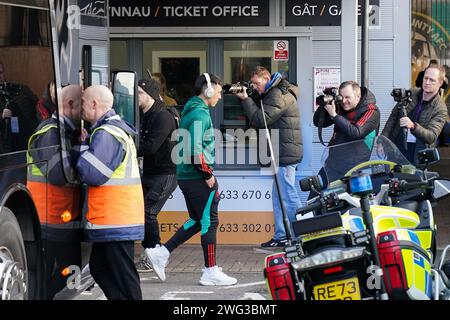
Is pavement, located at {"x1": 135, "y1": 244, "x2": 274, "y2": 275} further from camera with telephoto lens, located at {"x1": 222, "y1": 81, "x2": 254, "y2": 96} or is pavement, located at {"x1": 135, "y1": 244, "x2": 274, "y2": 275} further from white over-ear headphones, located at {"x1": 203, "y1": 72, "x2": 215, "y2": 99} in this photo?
white over-ear headphones, located at {"x1": 203, "y1": 72, "x2": 215, "y2": 99}

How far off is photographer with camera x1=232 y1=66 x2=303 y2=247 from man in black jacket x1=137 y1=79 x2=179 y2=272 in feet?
4.31

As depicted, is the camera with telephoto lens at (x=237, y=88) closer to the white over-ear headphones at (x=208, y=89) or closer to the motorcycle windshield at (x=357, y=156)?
the white over-ear headphones at (x=208, y=89)

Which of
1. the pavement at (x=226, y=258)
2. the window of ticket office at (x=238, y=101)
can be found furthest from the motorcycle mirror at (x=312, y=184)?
the window of ticket office at (x=238, y=101)

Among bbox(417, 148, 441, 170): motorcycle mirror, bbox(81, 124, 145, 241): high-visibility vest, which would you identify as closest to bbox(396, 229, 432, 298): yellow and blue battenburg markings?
bbox(417, 148, 441, 170): motorcycle mirror

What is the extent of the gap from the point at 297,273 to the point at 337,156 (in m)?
1.49

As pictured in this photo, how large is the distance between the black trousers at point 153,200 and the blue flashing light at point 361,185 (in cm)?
426

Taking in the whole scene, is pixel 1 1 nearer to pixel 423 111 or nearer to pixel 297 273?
pixel 297 273

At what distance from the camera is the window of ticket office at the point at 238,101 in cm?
1122

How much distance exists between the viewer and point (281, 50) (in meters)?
11.2

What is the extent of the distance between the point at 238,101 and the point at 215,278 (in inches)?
118

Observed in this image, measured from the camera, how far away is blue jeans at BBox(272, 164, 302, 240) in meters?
Answer: 10.7

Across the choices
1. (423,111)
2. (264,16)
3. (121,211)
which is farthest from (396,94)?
(121,211)
